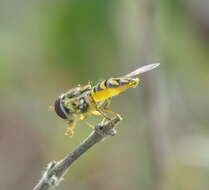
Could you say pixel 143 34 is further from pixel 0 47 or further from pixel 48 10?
pixel 0 47

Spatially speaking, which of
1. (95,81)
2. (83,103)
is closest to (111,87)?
(83,103)

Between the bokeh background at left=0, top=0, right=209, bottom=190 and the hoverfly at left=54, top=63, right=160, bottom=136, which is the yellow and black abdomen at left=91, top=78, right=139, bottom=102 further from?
the bokeh background at left=0, top=0, right=209, bottom=190

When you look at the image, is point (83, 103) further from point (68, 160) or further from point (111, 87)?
point (68, 160)

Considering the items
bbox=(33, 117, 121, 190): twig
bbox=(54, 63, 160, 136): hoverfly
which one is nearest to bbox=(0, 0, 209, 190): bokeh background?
bbox=(54, 63, 160, 136): hoverfly

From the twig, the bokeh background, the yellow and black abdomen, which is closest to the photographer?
the twig

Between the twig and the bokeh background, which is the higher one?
the bokeh background

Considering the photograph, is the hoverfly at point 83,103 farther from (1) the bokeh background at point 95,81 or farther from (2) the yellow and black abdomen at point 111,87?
(1) the bokeh background at point 95,81
